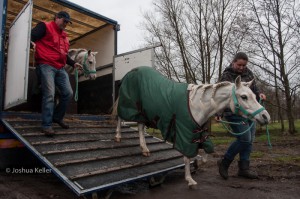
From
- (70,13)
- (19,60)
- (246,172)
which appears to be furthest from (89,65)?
(246,172)

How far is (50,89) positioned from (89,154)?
116 cm

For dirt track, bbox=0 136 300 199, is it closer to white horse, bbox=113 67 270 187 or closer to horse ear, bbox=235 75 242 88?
white horse, bbox=113 67 270 187

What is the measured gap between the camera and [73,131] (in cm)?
449

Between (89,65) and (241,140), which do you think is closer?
(241,140)

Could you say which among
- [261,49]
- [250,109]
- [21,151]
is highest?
[261,49]

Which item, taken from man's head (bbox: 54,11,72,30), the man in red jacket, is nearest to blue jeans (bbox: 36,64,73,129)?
the man in red jacket

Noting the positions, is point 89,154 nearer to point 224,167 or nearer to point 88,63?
point 224,167

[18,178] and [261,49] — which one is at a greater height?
[261,49]

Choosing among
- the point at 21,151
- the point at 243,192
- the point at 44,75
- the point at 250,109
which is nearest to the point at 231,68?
the point at 250,109

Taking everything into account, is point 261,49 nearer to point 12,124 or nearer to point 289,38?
point 289,38

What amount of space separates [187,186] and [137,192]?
738 millimetres

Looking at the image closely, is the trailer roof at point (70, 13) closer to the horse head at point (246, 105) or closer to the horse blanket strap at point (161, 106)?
the horse blanket strap at point (161, 106)

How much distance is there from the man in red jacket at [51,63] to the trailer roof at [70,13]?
1708 millimetres

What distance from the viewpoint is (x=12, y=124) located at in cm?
411
